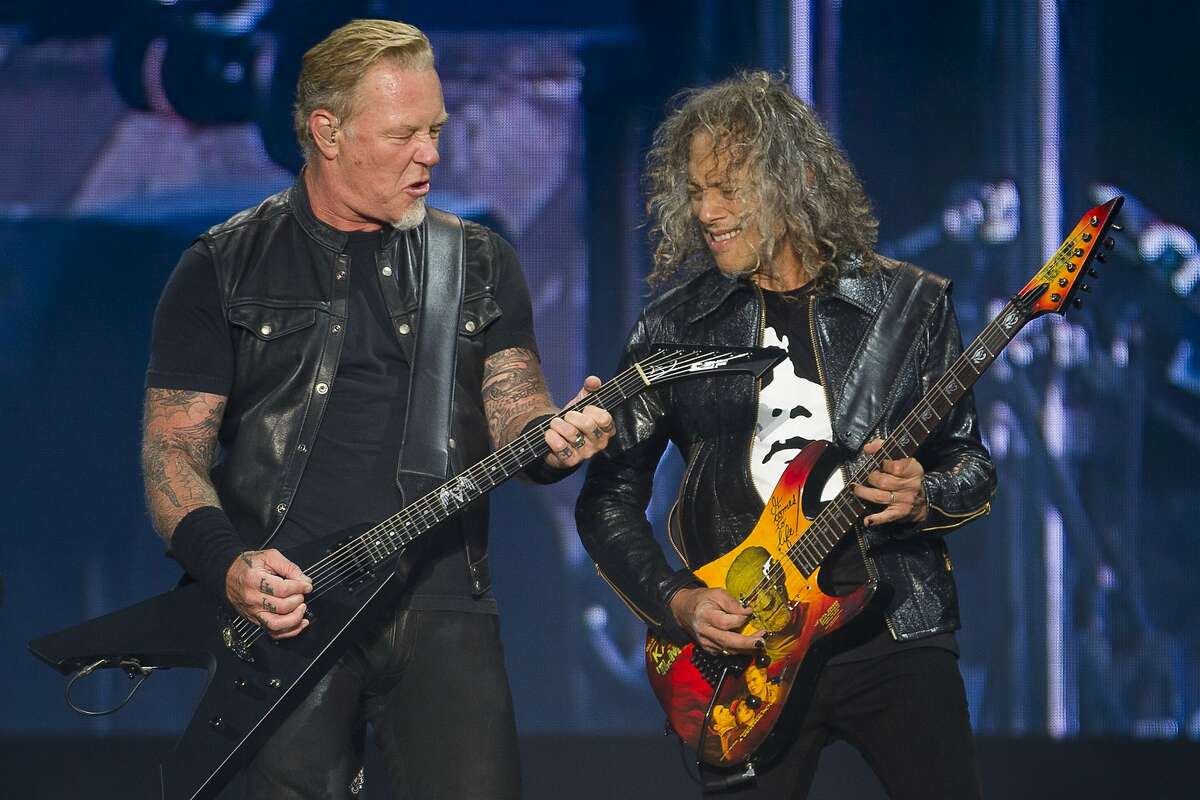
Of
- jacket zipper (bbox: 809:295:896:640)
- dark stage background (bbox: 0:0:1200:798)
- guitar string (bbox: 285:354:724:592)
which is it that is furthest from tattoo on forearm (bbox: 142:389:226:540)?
dark stage background (bbox: 0:0:1200:798)

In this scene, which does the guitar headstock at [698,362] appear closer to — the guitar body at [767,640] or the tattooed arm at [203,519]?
the guitar body at [767,640]

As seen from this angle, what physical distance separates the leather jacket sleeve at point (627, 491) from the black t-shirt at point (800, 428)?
0.27 m

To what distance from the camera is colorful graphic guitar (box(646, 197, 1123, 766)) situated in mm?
2963

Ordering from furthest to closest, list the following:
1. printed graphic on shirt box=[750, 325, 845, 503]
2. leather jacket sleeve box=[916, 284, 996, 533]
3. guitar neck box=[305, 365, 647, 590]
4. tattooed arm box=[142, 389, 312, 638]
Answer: printed graphic on shirt box=[750, 325, 845, 503] → leather jacket sleeve box=[916, 284, 996, 533] → guitar neck box=[305, 365, 647, 590] → tattooed arm box=[142, 389, 312, 638]

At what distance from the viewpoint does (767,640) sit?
3.02 metres

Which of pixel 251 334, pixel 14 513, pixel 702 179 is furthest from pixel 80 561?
pixel 702 179

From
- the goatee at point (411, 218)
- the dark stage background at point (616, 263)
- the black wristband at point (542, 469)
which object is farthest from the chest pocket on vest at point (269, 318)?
the dark stage background at point (616, 263)

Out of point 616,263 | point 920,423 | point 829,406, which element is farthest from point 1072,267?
point 616,263

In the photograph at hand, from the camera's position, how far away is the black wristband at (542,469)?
9.76 ft

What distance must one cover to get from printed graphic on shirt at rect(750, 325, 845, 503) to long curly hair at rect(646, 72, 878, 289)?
0.25 metres

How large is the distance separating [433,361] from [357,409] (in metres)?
0.19

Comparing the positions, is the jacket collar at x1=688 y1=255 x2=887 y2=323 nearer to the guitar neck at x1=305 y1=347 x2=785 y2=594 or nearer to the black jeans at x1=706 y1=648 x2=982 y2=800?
the guitar neck at x1=305 y1=347 x2=785 y2=594

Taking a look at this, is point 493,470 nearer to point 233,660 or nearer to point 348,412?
point 348,412

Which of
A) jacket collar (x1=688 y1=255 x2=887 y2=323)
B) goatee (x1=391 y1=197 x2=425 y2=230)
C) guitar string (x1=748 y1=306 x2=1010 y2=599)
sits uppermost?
goatee (x1=391 y1=197 x2=425 y2=230)
